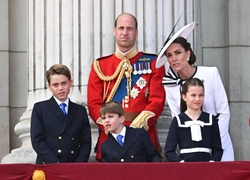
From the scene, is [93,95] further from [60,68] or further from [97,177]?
[97,177]

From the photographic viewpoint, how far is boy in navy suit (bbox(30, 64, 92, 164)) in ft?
26.2

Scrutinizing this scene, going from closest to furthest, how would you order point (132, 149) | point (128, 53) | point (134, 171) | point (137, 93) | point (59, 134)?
Result: point (134, 171) → point (132, 149) → point (59, 134) → point (137, 93) → point (128, 53)

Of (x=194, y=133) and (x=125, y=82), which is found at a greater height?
(x=125, y=82)

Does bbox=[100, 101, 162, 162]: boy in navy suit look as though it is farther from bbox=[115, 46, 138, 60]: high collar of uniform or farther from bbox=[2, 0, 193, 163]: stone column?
bbox=[2, 0, 193, 163]: stone column

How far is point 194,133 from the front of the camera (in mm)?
7684

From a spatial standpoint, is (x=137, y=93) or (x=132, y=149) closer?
(x=132, y=149)

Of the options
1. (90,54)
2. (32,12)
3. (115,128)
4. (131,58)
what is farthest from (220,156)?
(32,12)

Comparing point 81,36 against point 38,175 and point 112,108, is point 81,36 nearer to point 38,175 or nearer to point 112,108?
point 112,108

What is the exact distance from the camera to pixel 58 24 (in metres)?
9.48

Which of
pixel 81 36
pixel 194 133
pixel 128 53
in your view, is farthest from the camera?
pixel 81 36

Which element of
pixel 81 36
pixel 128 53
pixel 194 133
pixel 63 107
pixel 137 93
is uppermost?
pixel 81 36

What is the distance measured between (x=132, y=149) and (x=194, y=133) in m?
0.51

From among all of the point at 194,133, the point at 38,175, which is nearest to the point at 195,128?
the point at 194,133

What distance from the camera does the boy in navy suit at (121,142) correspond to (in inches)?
307
